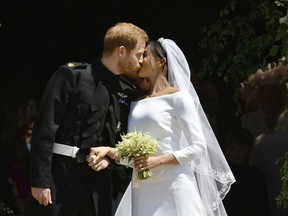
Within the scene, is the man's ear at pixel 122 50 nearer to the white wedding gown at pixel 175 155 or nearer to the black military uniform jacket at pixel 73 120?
the black military uniform jacket at pixel 73 120

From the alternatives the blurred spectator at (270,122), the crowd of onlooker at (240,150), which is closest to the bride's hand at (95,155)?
the crowd of onlooker at (240,150)

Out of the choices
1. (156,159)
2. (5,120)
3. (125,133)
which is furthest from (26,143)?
(156,159)

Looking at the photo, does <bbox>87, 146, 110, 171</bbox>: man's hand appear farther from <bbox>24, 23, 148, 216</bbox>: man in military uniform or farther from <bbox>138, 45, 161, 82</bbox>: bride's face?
<bbox>138, 45, 161, 82</bbox>: bride's face

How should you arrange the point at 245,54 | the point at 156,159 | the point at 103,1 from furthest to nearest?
the point at 103,1 < the point at 245,54 < the point at 156,159

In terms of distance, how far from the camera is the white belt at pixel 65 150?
6.88m

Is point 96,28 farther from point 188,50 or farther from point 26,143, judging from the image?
point 26,143

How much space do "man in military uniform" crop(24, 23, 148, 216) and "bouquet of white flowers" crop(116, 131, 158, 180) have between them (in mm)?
273

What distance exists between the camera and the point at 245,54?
28.5 feet

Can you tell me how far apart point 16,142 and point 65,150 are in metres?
1.87

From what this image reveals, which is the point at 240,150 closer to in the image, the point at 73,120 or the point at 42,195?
the point at 73,120

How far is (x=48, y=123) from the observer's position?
6781 mm

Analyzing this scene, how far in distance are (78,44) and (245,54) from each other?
246cm

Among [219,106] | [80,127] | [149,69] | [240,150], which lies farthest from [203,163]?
[219,106]

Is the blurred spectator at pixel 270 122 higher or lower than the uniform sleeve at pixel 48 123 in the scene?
lower
